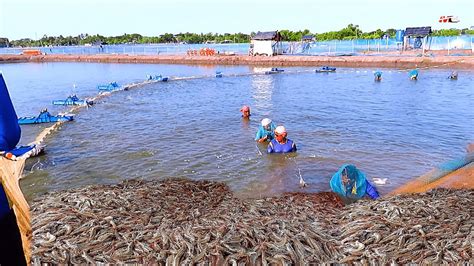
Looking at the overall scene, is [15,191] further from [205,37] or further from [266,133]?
[205,37]

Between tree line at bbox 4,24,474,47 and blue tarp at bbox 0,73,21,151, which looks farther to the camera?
tree line at bbox 4,24,474,47

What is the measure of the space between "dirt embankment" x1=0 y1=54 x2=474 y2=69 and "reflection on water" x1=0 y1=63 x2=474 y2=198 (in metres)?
8.29

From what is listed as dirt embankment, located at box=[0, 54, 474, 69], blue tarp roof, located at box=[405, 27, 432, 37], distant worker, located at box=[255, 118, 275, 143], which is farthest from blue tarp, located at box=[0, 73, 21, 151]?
blue tarp roof, located at box=[405, 27, 432, 37]

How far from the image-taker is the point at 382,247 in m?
5.31

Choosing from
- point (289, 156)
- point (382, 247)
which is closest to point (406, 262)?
point (382, 247)

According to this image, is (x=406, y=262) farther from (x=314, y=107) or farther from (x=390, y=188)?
(x=314, y=107)

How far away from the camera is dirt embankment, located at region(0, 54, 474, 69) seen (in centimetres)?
4172

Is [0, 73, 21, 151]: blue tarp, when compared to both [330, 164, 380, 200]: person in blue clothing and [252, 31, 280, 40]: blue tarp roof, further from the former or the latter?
[252, 31, 280, 40]: blue tarp roof

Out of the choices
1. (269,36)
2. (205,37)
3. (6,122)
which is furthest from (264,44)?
(205,37)

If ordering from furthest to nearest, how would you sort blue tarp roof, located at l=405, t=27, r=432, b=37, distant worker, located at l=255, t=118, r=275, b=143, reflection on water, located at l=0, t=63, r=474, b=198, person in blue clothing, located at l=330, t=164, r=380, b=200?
blue tarp roof, located at l=405, t=27, r=432, b=37 < distant worker, located at l=255, t=118, r=275, b=143 < reflection on water, located at l=0, t=63, r=474, b=198 < person in blue clothing, located at l=330, t=164, r=380, b=200

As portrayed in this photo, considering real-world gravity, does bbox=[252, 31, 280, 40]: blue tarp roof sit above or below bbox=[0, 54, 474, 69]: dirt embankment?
above

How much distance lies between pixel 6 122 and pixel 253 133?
15.2 m

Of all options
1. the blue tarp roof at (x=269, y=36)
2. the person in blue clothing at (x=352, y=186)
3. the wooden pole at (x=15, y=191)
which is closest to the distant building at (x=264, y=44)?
the blue tarp roof at (x=269, y=36)

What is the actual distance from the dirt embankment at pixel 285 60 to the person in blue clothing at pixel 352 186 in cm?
2664
